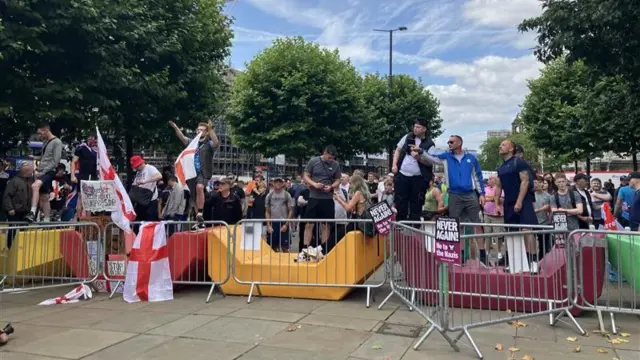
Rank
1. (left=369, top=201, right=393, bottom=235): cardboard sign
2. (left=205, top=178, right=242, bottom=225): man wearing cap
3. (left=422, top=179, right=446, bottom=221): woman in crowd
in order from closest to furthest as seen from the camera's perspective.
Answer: (left=369, top=201, right=393, bottom=235): cardboard sign → (left=205, top=178, right=242, bottom=225): man wearing cap → (left=422, top=179, right=446, bottom=221): woman in crowd

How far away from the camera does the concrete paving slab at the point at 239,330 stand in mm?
5441

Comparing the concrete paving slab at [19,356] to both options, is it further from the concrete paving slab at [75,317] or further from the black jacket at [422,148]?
the black jacket at [422,148]

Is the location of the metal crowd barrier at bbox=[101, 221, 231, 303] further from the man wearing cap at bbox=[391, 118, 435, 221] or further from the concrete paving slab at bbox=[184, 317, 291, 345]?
the man wearing cap at bbox=[391, 118, 435, 221]

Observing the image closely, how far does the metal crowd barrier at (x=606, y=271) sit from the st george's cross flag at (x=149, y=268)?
550 centimetres

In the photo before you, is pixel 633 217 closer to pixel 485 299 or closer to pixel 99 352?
pixel 485 299

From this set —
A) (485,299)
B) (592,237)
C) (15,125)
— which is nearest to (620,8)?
(592,237)

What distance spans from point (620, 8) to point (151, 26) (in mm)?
11547

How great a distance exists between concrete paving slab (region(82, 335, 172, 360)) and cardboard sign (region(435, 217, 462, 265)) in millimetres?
3013

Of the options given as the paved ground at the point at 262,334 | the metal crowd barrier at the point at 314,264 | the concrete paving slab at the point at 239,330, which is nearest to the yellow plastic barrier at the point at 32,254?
the paved ground at the point at 262,334

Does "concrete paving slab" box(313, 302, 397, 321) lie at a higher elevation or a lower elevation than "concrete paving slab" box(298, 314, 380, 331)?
higher

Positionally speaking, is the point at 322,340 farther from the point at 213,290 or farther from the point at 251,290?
the point at 213,290

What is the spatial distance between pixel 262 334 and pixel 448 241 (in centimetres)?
229

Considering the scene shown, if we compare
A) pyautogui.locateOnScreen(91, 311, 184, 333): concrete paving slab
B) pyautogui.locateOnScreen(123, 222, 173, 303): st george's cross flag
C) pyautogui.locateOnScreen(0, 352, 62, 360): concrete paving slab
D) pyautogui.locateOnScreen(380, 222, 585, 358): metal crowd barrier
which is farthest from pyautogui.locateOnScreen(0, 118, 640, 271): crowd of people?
pyautogui.locateOnScreen(0, 352, 62, 360): concrete paving slab

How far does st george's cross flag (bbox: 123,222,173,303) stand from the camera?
7.28m
